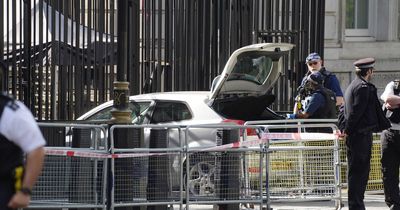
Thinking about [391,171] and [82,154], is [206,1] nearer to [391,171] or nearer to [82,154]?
[391,171]

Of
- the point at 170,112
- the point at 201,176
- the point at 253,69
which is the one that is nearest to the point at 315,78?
the point at 253,69

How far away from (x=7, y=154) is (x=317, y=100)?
7832 mm

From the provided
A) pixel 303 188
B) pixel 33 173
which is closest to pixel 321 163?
pixel 303 188

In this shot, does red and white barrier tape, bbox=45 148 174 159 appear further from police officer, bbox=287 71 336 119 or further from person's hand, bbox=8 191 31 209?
police officer, bbox=287 71 336 119

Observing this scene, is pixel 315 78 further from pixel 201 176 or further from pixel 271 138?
pixel 201 176

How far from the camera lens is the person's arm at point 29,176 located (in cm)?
592

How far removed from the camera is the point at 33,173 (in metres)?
5.93

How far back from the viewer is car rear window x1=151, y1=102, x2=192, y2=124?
43.2ft

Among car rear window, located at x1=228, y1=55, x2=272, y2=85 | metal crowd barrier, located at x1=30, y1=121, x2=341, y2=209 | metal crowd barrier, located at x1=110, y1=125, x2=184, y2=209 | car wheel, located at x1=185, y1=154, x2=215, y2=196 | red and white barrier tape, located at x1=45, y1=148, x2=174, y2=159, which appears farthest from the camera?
car rear window, located at x1=228, y1=55, x2=272, y2=85

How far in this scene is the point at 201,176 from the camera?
10.4 meters

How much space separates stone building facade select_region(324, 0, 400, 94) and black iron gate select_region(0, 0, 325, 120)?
18.1ft

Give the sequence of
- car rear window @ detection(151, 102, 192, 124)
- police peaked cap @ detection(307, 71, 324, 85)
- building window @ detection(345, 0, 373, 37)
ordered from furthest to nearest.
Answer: building window @ detection(345, 0, 373, 37)
police peaked cap @ detection(307, 71, 324, 85)
car rear window @ detection(151, 102, 192, 124)

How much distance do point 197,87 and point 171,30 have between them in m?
1.06

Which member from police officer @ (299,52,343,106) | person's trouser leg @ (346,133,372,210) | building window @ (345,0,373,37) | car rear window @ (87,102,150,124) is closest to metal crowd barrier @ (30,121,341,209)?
person's trouser leg @ (346,133,372,210)
